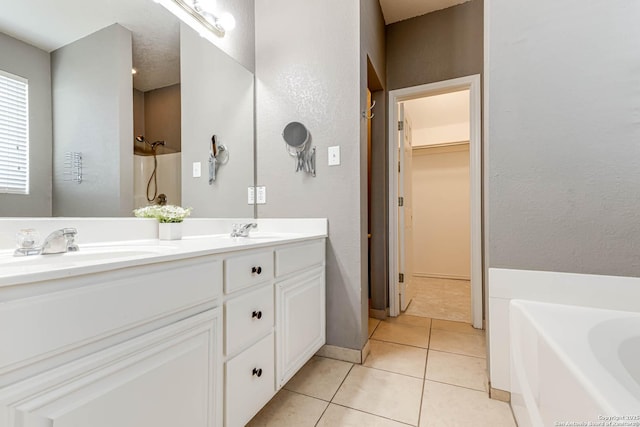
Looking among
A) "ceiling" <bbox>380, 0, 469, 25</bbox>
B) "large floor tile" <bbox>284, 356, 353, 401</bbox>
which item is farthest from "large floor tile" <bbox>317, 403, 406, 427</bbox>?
"ceiling" <bbox>380, 0, 469, 25</bbox>

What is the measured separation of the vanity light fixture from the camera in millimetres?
1481

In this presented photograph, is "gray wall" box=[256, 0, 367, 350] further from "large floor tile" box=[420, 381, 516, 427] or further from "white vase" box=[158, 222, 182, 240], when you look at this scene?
"white vase" box=[158, 222, 182, 240]

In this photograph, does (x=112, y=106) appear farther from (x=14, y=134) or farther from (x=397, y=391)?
(x=397, y=391)

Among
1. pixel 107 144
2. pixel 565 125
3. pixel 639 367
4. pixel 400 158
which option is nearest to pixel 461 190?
pixel 400 158

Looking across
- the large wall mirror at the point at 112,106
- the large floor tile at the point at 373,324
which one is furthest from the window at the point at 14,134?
the large floor tile at the point at 373,324

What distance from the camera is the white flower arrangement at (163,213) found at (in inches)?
51.2

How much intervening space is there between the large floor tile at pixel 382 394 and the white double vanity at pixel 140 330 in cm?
32

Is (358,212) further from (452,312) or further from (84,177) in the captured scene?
(452,312)

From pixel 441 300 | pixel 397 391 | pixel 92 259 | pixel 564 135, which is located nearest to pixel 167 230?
pixel 92 259

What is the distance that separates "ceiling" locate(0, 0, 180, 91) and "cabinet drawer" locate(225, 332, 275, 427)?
4.26 feet

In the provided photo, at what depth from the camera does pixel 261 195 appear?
199cm

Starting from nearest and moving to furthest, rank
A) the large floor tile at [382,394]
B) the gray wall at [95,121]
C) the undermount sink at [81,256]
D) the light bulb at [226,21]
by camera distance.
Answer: the undermount sink at [81,256] → the gray wall at [95,121] → the large floor tile at [382,394] → the light bulb at [226,21]

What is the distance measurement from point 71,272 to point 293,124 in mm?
1527

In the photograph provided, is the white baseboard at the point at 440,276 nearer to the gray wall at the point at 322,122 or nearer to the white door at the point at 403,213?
the white door at the point at 403,213
